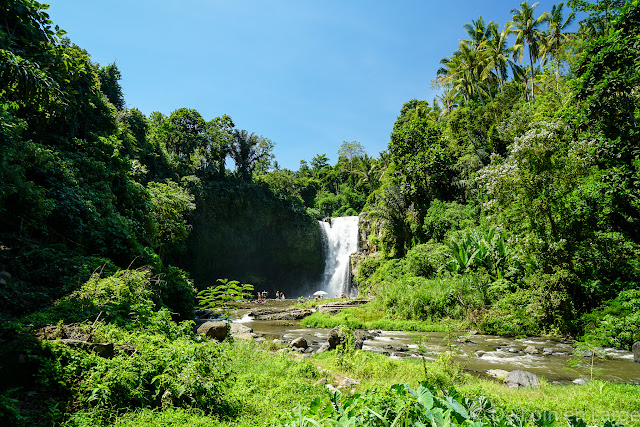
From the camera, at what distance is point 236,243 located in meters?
34.7

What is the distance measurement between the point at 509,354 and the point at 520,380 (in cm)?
378

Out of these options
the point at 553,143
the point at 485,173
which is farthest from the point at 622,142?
the point at 485,173

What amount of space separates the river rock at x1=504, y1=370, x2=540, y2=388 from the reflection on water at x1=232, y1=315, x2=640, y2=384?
3.47 feet

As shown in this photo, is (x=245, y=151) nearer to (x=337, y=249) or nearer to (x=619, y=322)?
(x=337, y=249)

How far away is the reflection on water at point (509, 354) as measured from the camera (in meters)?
7.22

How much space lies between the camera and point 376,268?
2609 centimetres

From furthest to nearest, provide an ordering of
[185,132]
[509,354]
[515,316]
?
[185,132] < [515,316] < [509,354]

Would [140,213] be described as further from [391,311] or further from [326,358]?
[391,311]

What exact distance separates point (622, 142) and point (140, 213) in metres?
16.2

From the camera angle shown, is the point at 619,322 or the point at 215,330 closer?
the point at 215,330

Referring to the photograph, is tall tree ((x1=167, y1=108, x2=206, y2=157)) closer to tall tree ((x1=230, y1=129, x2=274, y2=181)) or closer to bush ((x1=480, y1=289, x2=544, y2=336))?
tall tree ((x1=230, y1=129, x2=274, y2=181))

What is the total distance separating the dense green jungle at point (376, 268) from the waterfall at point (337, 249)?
32.8 feet

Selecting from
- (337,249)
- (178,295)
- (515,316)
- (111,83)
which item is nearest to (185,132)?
(111,83)

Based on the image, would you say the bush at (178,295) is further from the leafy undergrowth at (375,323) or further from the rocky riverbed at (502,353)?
the leafy undergrowth at (375,323)
